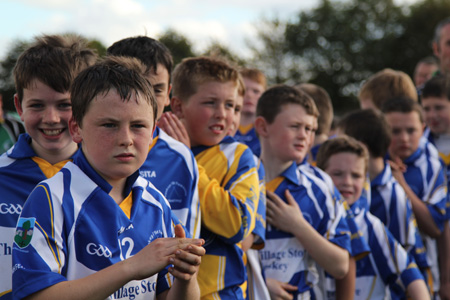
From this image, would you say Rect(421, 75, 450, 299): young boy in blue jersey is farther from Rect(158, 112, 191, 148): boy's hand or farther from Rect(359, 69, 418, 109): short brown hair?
Rect(158, 112, 191, 148): boy's hand

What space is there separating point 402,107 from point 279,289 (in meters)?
2.73

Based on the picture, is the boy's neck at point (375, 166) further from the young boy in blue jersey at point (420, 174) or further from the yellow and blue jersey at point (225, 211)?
the yellow and blue jersey at point (225, 211)

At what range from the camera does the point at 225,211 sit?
11.2 feet

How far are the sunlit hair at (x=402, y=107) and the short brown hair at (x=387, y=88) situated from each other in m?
0.78

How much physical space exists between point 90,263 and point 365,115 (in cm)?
389

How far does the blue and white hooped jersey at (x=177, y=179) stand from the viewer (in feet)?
11.0

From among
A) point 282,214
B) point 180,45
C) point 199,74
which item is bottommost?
point 282,214

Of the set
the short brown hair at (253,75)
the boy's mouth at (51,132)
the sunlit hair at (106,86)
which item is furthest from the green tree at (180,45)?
the sunlit hair at (106,86)

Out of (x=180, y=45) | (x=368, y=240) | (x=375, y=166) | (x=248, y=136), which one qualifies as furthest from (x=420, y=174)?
(x=180, y=45)

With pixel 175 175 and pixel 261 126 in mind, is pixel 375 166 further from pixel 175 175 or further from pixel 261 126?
pixel 175 175

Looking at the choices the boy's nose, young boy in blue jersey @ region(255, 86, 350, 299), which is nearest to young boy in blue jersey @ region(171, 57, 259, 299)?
young boy in blue jersey @ region(255, 86, 350, 299)

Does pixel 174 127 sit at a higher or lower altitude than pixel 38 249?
higher

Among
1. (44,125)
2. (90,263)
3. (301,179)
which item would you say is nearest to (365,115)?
(301,179)

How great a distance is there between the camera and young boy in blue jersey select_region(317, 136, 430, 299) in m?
4.85
